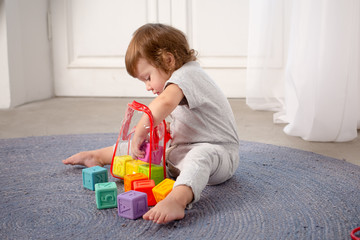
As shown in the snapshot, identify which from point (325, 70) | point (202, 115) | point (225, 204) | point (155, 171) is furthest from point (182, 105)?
point (325, 70)

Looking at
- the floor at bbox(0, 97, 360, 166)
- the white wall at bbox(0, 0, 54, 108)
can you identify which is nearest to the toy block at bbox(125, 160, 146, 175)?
the floor at bbox(0, 97, 360, 166)

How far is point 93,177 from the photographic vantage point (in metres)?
0.87

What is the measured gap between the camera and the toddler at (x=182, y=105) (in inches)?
34.5

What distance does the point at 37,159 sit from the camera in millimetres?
1111

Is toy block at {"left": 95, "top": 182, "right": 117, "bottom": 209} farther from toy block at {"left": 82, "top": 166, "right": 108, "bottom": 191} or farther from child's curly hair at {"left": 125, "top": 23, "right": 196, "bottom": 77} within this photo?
child's curly hair at {"left": 125, "top": 23, "right": 196, "bottom": 77}

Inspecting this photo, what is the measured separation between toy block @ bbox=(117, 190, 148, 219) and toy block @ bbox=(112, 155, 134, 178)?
0.19 metres

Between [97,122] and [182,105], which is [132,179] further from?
[97,122]

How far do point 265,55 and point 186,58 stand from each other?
853mm

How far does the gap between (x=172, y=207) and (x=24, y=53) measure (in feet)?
5.28

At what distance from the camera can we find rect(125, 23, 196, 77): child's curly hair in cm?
94

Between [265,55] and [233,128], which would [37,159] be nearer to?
[233,128]

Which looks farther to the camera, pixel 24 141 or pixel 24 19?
pixel 24 19

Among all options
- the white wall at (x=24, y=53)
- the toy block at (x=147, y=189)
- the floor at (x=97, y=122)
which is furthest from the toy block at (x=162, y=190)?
the white wall at (x=24, y=53)

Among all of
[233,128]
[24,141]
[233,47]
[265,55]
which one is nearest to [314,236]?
[233,128]
